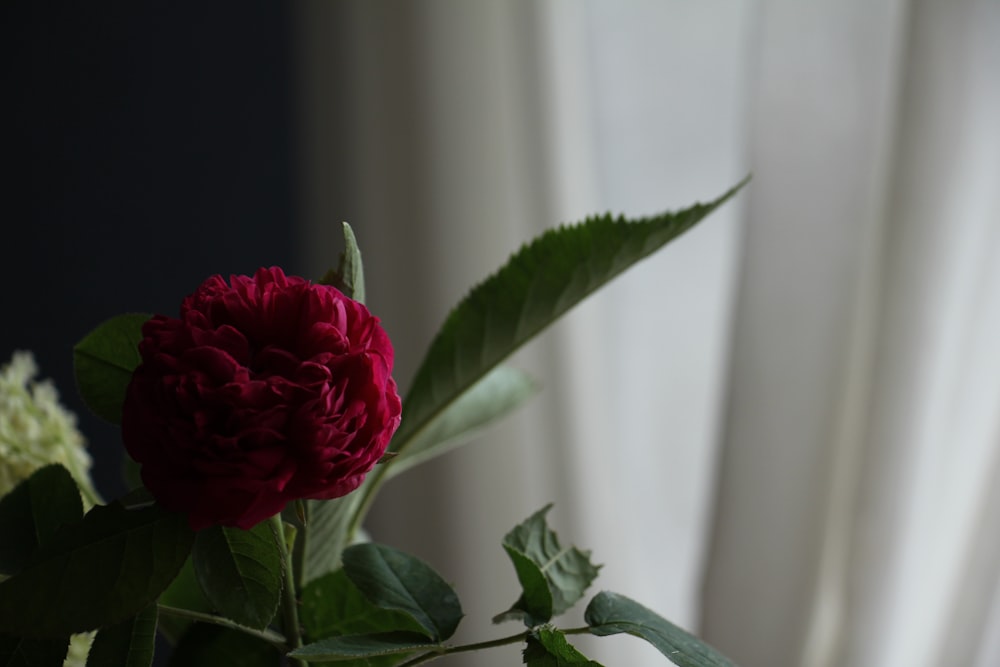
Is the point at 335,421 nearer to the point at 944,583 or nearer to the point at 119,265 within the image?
the point at 944,583

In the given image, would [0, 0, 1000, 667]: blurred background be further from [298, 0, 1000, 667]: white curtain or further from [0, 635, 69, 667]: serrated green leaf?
[0, 635, 69, 667]: serrated green leaf

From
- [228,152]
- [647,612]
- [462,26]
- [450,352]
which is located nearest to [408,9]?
[462,26]

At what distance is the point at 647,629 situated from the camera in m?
0.30

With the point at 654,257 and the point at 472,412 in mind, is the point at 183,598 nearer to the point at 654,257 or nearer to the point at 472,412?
the point at 472,412

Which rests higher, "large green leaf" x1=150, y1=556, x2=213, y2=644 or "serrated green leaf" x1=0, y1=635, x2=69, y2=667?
"serrated green leaf" x1=0, y1=635, x2=69, y2=667

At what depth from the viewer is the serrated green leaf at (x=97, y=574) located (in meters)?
0.27

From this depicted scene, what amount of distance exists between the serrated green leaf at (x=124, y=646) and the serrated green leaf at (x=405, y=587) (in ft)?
0.21

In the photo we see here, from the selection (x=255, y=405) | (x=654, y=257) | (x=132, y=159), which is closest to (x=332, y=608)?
(x=255, y=405)

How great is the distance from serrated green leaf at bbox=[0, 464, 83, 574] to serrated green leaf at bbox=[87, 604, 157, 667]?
44 millimetres

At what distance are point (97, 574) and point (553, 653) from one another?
13 cm

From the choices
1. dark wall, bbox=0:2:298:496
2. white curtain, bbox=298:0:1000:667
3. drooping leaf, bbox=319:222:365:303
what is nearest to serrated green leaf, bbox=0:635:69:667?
drooping leaf, bbox=319:222:365:303

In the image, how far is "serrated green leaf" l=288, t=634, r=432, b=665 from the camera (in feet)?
0.91

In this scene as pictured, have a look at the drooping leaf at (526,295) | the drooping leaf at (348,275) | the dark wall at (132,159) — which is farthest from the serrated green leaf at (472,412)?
the dark wall at (132,159)

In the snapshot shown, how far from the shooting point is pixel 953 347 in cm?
68
